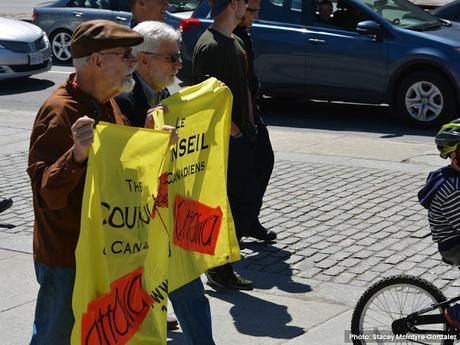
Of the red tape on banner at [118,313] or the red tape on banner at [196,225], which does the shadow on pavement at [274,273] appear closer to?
the red tape on banner at [196,225]

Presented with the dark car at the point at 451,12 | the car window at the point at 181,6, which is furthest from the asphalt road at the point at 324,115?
the car window at the point at 181,6

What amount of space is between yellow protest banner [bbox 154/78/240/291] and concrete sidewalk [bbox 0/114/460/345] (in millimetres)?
901

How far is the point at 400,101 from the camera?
514 inches

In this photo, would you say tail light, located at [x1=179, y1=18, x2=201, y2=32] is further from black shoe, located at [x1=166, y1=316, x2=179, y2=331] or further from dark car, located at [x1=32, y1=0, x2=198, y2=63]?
black shoe, located at [x1=166, y1=316, x2=179, y2=331]

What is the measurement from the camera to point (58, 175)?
13.2 ft

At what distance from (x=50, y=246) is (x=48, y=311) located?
276 millimetres

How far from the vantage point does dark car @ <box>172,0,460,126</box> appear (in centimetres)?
1283

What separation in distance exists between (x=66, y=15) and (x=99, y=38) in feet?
49.8

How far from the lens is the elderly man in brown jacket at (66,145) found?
13.7 feet

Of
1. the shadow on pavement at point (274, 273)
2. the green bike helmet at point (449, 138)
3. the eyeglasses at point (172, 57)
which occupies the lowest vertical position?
the shadow on pavement at point (274, 273)

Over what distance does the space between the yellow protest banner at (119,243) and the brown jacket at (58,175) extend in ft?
0.37

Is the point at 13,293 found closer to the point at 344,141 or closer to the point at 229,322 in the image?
the point at 229,322

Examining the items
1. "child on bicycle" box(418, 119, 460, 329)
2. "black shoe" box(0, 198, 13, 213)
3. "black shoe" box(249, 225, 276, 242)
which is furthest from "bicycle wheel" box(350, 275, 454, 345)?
"black shoe" box(0, 198, 13, 213)

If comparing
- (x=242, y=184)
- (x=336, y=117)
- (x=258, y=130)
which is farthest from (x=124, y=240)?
(x=336, y=117)
